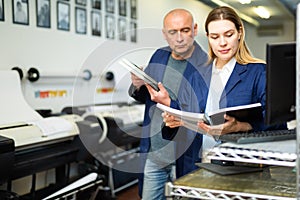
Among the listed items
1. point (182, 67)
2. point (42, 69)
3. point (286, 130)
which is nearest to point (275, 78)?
point (286, 130)

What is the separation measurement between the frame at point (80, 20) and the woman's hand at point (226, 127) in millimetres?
2743

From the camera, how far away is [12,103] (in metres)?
2.95

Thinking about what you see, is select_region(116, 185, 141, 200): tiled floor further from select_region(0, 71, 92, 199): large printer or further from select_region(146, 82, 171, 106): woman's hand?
select_region(146, 82, 171, 106): woman's hand

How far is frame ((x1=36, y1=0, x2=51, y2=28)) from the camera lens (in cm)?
354

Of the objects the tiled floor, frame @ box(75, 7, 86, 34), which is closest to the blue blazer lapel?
the tiled floor

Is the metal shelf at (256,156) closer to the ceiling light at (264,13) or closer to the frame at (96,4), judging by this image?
the frame at (96,4)

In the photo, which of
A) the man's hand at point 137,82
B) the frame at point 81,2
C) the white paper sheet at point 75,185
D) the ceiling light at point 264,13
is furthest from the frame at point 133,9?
the man's hand at point 137,82

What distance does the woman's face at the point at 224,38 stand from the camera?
1.86 metres

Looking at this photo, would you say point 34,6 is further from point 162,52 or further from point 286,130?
point 286,130

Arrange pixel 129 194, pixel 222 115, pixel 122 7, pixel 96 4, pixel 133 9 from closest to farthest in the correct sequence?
pixel 222 115, pixel 129 194, pixel 96 4, pixel 122 7, pixel 133 9

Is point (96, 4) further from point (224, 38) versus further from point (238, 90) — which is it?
point (238, 90)

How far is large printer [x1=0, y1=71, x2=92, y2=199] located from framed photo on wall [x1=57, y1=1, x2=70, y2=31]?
94 cm

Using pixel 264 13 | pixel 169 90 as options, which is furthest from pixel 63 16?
pixel 264 13

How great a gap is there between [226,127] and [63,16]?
2.66 meters
